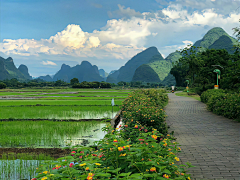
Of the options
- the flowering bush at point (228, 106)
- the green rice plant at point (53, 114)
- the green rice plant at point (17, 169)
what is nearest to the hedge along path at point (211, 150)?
the flowering bush at point (228, 106)

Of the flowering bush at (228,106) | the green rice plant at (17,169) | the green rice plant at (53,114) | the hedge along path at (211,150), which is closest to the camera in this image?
the hedge along path at (211,150)

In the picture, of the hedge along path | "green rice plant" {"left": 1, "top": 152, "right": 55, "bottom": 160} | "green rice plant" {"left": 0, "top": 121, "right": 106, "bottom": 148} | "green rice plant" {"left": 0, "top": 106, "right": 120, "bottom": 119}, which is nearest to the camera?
the hedge along path

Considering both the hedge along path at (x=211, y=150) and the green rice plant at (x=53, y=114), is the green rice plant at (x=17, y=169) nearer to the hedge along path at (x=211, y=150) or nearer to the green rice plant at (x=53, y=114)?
the hedge along path at (x=211, y=150)

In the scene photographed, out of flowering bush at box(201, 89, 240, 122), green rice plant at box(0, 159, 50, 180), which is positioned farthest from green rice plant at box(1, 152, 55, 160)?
flowering bush at box(201, 89, 240, 122)

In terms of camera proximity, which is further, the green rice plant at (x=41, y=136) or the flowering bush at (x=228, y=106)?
the flowering bush at (x=228, y=106)

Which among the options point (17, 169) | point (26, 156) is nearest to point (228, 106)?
point (26, 156)

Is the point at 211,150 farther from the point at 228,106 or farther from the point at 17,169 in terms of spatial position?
the point at 228,106

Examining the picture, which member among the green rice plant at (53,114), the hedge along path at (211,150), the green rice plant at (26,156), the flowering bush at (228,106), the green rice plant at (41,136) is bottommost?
the green rice plant at (53,114)

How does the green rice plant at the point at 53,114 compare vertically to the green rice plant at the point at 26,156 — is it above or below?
below

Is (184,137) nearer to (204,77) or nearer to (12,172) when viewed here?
(12,172)

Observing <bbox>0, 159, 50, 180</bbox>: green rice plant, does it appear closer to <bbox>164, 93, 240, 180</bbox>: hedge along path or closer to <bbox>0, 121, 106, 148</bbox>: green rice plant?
<bbox>0, 121, 106, 148</bbox>: green rice plant

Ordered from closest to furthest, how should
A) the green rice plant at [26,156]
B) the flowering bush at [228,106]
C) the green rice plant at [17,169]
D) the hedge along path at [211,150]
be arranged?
the hedge along path at [211,150] → the green rice plant at [17,169] → the green rice plant at [26,156] → the flowering bush at [228,106]

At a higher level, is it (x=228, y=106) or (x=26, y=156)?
(x=228, y=106)

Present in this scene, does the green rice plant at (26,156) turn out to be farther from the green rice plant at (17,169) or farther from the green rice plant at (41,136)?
the green rice plant at (41,136)
